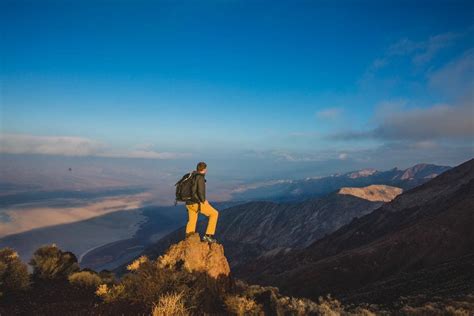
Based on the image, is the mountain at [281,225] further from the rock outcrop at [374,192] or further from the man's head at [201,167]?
the man's head at [201,167]

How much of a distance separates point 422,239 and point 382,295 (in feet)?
81.6

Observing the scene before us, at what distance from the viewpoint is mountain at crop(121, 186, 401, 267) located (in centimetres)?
11275

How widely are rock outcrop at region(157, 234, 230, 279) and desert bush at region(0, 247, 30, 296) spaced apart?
4006 mm

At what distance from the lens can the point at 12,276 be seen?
9.48 m

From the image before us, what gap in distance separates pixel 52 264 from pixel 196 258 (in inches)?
210

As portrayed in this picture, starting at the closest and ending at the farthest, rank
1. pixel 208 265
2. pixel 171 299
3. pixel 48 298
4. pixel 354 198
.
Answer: pixel 171 299 < pixel 48 298 < pixel 208 265 < pixel 354 198

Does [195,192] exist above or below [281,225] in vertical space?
above

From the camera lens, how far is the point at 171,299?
6789mm

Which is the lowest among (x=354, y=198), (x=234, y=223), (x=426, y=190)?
(x=234, y=223)

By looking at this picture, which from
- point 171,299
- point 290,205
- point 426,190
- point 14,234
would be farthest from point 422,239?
point 14,234

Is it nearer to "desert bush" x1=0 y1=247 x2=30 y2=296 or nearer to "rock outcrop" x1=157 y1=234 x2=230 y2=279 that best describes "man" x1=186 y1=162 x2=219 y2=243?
"rock outcrop" x1=157 y1=234 x2=230 y2=279

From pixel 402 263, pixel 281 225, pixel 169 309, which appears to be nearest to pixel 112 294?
pixel 169 309

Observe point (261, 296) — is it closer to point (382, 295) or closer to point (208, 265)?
point (208, 265)

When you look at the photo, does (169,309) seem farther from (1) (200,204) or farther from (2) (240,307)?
(1) (200,204)
